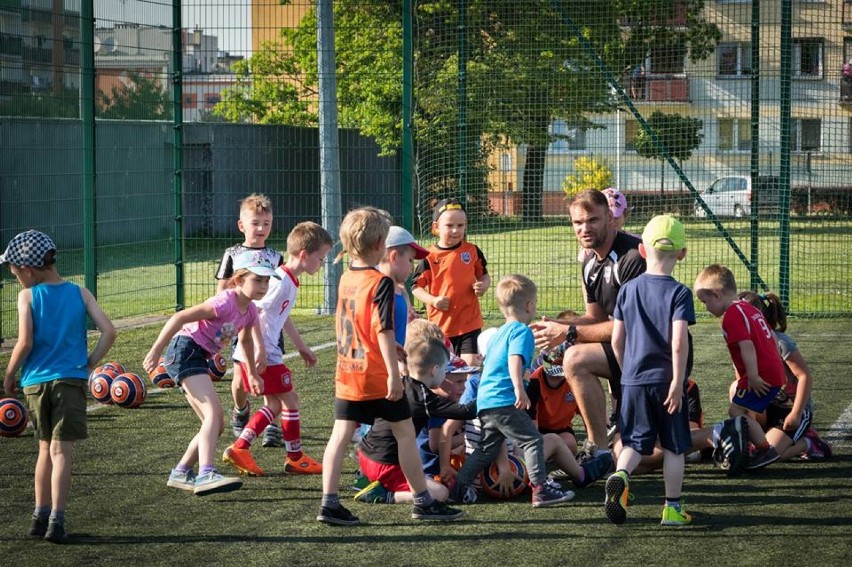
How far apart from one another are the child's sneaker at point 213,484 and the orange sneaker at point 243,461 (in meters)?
0.54

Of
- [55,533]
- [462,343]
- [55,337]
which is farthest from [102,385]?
[55,533]

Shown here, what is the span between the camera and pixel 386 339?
585cm

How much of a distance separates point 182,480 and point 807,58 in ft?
38.2

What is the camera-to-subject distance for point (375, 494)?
253 inches

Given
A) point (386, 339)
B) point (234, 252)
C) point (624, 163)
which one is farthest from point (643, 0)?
point (386, 339)

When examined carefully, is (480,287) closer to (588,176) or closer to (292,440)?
(292,440)

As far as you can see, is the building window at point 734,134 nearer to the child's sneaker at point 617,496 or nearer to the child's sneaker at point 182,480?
the child's sneaker at point 617,496

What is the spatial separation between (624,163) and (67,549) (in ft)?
41.7

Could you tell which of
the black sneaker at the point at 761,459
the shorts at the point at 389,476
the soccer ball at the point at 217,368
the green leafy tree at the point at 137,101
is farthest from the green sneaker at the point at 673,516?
the green leafy tree at the point at 137,101

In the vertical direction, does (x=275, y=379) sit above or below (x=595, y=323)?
below

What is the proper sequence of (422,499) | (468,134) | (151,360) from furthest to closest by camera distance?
(468,134)
(151,360)
(422,499)

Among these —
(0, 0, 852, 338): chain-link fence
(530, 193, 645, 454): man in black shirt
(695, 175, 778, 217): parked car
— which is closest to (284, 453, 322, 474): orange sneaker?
(530, 193, 645, 454): man in black shirt

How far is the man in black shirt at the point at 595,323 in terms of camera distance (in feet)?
22.9

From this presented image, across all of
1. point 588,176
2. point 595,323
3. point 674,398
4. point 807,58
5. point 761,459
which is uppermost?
point 807,58
